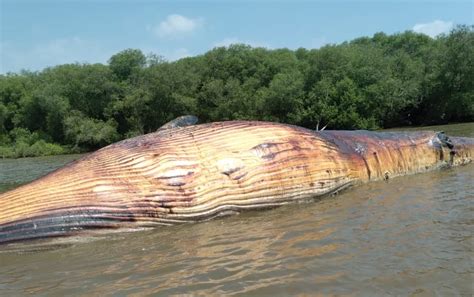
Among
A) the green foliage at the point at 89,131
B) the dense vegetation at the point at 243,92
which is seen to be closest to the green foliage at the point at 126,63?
the dense vegetation at the point at 243,92

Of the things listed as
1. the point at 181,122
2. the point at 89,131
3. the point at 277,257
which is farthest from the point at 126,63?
the point at 277,257

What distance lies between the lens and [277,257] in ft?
12.4

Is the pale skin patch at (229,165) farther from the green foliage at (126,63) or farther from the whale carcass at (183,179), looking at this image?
the green foliage at (126,63)

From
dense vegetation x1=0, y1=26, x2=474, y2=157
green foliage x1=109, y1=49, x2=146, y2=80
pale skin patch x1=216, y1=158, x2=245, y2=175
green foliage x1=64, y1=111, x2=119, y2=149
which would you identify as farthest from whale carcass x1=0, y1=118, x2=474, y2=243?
green foliage x1=109, y1=49, x2=146, y2=80

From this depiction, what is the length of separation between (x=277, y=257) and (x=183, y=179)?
1.08m

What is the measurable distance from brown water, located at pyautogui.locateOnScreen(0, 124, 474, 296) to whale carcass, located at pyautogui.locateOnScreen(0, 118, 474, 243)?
172mm

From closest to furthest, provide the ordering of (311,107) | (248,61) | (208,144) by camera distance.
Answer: (208,144) < (311,107) < (248,61)

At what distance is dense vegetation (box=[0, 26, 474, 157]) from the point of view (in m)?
47.8

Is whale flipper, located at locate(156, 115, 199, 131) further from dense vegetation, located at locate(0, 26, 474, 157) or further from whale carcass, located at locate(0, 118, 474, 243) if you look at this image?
dense vegetation, located at locate(0, 26, 474, 157)

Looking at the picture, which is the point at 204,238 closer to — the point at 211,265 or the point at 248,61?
the point at 211,265

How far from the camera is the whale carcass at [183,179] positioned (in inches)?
152

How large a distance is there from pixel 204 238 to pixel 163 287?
102 cm

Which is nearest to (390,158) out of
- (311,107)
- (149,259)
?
(149,259)

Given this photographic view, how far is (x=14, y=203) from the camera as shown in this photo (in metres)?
3.80
